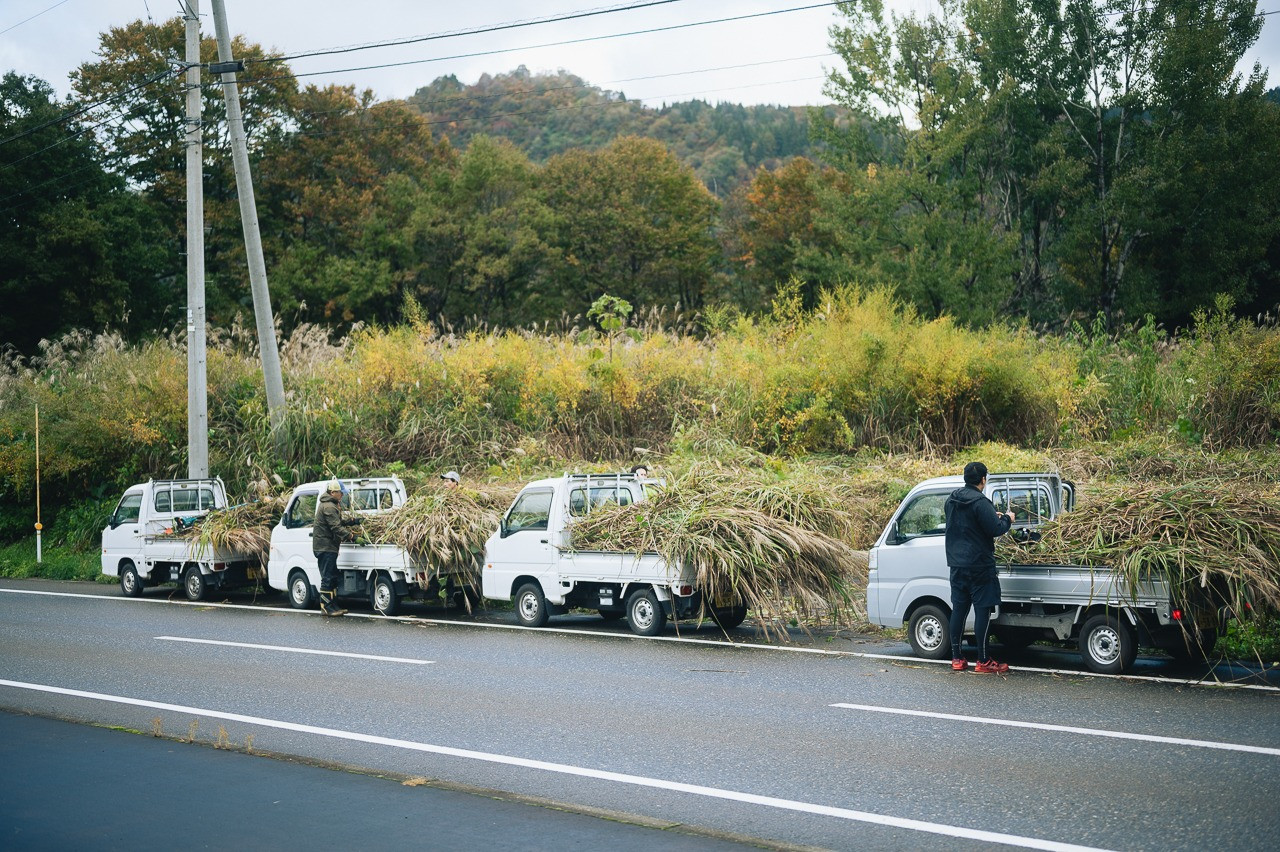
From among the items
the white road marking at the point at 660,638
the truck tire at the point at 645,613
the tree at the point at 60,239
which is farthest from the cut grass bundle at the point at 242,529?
the tree at the point at 60,239

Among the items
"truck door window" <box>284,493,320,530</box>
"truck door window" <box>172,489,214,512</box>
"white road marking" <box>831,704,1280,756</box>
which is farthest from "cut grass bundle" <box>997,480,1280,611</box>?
"truck door window" <box>172,489,214,512</box>

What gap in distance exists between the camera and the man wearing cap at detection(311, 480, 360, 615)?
54.8 ft

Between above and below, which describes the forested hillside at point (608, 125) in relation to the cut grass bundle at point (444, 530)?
above

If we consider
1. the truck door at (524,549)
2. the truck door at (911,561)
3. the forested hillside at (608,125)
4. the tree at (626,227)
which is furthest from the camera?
the forested hillside at (608,125)

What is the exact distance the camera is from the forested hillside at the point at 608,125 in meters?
73.4

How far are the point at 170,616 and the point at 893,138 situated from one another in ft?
94.5

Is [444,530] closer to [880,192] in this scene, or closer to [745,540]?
[745,540]

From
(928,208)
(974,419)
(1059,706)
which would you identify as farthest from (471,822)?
(928,208)

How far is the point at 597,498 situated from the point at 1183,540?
23.9 feet

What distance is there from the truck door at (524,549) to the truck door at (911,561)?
437 centimetres

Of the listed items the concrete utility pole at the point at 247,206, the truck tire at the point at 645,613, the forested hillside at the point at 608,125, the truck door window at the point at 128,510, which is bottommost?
the truck tire at the point at 645,613

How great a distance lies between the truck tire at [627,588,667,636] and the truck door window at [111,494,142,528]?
10859mm

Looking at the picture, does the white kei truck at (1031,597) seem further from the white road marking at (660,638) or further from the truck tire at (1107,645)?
the white road marking at (660,638)

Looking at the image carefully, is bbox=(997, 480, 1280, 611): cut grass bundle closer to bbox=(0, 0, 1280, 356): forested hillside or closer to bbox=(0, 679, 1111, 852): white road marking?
bbox=(0, 679, 1111, 852): white road marking
